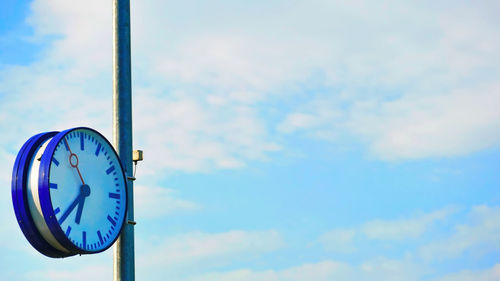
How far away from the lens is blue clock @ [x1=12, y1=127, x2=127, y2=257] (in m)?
10.4

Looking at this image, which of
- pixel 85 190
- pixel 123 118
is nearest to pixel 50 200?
pixel 85 190

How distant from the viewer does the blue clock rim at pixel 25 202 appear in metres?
10.5

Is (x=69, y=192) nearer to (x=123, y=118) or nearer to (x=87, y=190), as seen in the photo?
(x=87, y=190)

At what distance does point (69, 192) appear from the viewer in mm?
10727

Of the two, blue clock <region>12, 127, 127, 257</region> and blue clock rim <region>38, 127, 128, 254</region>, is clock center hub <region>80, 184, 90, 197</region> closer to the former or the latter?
blue clock <region>12, 127, 127, 257</region>

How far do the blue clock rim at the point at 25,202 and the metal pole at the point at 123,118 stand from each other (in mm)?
669

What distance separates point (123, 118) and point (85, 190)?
952 millimetres

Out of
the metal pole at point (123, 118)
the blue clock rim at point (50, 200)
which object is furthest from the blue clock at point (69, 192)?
the metal pole at point (123, 118)

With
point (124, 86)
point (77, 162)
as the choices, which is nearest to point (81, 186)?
point (77, 162)

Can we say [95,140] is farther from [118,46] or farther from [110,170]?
[118,46]

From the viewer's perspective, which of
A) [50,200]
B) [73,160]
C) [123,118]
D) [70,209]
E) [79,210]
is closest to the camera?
[50,200]

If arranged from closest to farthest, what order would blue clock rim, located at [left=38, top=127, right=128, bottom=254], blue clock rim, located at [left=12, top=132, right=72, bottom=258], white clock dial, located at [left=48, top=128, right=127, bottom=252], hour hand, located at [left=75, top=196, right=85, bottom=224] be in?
blue clock rim, located at [left=38, top=127, right=128, bottom=254]
blue clock rim, located at [left=12, top=132, right=72, bottom=258]
white clock dial, located at [left=48, top=128, right=127, bottom=252]
hour hand, located at [left=75, top=196, right=85, bottom=224]

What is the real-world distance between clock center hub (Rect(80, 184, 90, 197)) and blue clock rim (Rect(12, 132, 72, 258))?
0.60 m

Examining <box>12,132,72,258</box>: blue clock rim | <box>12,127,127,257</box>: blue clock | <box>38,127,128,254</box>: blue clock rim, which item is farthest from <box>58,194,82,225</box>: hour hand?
<box>12,132,72,258</box>: blue clock rim
